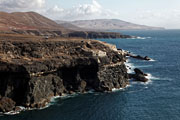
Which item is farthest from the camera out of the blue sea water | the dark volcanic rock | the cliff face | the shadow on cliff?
the cliff face

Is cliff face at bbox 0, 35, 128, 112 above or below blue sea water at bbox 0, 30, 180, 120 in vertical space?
above

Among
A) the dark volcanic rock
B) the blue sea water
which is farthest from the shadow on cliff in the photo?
the blue sea water

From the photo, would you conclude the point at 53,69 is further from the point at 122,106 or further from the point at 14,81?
the point at 122,106

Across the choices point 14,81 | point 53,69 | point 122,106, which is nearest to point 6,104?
point 14,81

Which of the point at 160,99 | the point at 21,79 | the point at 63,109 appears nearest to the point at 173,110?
the point at 160,99

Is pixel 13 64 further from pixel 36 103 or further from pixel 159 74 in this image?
pixel 159 74

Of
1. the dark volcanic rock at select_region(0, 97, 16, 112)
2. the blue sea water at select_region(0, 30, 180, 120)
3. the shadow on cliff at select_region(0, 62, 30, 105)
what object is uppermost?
the shadow on cliff at select_region(0, 62, 30, 105)

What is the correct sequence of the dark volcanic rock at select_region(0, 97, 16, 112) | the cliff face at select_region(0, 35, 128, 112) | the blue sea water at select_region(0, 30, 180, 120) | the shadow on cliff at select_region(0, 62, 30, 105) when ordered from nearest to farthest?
the blue sea water at select_region(0, 30, 180, 120)
the dark volcanic rock at select_region(0, 97, 16, 112)
the shadow on cliff at select_region(0, 62, 30, 105)
the cliff face at select_region(0, 35, 128, 112)

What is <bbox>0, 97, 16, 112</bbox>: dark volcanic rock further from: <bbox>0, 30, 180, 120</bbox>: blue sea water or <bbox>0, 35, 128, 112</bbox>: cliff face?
<bbox>0, 30, 180, 120</bbox>: blue sea water

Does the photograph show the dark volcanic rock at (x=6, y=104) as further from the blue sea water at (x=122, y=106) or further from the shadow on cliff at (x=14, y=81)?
the blue sea water at (x=122, y=106)

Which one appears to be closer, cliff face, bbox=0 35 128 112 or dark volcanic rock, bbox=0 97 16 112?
dark volcanic rock, bbox=0 97 16 112

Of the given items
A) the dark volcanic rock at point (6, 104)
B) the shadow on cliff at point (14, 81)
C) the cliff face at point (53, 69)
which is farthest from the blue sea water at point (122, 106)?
the shadow on cliff at point (14, 81)
